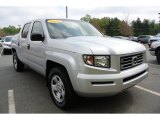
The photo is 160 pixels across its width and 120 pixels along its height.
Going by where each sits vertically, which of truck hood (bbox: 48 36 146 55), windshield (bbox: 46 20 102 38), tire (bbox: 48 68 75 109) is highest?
windshield (bbox: 46 20 102 38)

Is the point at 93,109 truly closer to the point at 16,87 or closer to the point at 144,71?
the point at 144,71

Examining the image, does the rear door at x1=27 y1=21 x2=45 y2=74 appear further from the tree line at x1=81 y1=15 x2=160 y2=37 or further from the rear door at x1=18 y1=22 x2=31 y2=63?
the tree line at x1=81 y1=15 x2=160 y2=37

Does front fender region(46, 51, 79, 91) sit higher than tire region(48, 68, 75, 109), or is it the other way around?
front fender region(46, 51, 79, 91)

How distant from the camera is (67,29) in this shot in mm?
4703

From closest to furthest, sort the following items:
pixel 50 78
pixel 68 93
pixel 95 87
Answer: pixel 95 87 < pixel 68 93 < pixel 50 78

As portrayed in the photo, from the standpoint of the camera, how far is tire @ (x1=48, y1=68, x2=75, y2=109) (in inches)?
143

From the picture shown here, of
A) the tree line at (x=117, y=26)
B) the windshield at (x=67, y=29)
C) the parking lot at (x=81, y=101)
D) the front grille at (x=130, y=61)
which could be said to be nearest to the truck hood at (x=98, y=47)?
the front grille at (x=130, y=61)

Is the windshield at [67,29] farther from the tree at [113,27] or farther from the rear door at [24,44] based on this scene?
the tree at [113,27]

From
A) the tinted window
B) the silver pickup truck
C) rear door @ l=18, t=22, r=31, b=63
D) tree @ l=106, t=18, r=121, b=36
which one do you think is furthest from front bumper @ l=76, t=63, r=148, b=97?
tree @ l=106, t=18, r=121, b=36

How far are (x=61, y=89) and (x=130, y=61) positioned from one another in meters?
1.39

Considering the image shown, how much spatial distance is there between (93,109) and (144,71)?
4.29ft

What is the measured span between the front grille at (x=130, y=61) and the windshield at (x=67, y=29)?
1.41 meters

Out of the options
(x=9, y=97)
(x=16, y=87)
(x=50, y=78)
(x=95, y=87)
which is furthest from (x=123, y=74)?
(x=16, y=87)
